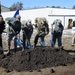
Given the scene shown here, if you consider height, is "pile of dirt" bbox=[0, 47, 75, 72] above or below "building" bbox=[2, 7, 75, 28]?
below

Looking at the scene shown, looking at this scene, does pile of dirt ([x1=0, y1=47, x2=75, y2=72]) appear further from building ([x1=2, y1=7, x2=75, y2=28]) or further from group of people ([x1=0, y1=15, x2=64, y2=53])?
building ([x1=2, y1=7, x2=75, y2=28])

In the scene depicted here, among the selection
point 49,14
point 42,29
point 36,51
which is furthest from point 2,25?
point 49,14

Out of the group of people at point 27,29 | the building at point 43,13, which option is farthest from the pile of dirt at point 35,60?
the building at point 43,13

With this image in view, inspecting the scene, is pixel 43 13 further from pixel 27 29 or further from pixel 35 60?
pixel 35 60

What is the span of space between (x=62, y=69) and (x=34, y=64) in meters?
1.07

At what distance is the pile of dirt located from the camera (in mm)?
11078

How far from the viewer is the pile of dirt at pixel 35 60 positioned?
1108cm

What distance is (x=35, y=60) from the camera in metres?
11.4

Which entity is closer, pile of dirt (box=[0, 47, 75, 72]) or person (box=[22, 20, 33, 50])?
pile of dirt (box=[0, 47, 75, 72])

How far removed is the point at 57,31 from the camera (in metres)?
15.8

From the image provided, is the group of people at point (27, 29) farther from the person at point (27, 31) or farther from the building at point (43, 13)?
the building at point (43, 13)

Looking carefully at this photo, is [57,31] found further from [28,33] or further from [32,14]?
[32,14]

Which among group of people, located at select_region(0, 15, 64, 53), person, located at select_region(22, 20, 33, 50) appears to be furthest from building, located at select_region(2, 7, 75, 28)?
person, located at select_region(22, 20, 33, 50)

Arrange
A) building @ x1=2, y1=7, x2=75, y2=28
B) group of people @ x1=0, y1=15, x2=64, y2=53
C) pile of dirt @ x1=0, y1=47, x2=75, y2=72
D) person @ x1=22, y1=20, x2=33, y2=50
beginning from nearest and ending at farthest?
pile of dirt @ x1=0, y1=47, x2=75, y2=72 → group of people @ x1=0, y1=15, x2=64, y2=53 → person @ x1=22, y1=20, x2=33, y2=50 → building @ x1=2, y1=7, x2=75, y2=28
